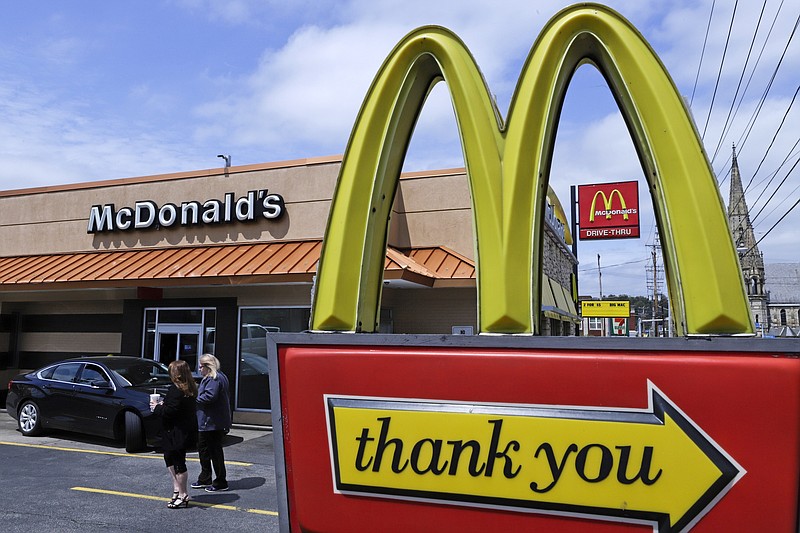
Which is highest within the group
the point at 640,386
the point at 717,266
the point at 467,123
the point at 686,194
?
the point at 467,123

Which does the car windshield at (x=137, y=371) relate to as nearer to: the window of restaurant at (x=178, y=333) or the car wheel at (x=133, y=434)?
the car wheel at (x=133, y=434)

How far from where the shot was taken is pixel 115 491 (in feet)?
25.7

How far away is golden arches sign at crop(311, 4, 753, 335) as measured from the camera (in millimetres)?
2455

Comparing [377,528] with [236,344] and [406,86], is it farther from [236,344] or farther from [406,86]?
[236,344]

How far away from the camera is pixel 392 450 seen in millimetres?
2594

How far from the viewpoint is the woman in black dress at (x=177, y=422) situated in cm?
682

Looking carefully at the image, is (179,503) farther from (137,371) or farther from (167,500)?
(137,371)

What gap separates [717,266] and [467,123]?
4.14ft

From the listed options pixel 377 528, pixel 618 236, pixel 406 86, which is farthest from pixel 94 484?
pixel 618 236

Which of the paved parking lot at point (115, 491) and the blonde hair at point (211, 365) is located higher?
the blonde hair at point (211, 365)

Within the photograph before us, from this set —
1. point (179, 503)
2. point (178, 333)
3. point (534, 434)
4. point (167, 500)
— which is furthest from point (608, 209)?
point (534, 434)

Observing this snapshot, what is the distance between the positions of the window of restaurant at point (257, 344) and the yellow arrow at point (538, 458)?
35.9ft

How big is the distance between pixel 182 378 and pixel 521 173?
538 centimetres

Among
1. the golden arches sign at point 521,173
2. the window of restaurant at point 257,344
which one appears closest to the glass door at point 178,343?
the window of restaurant at point 257,344
